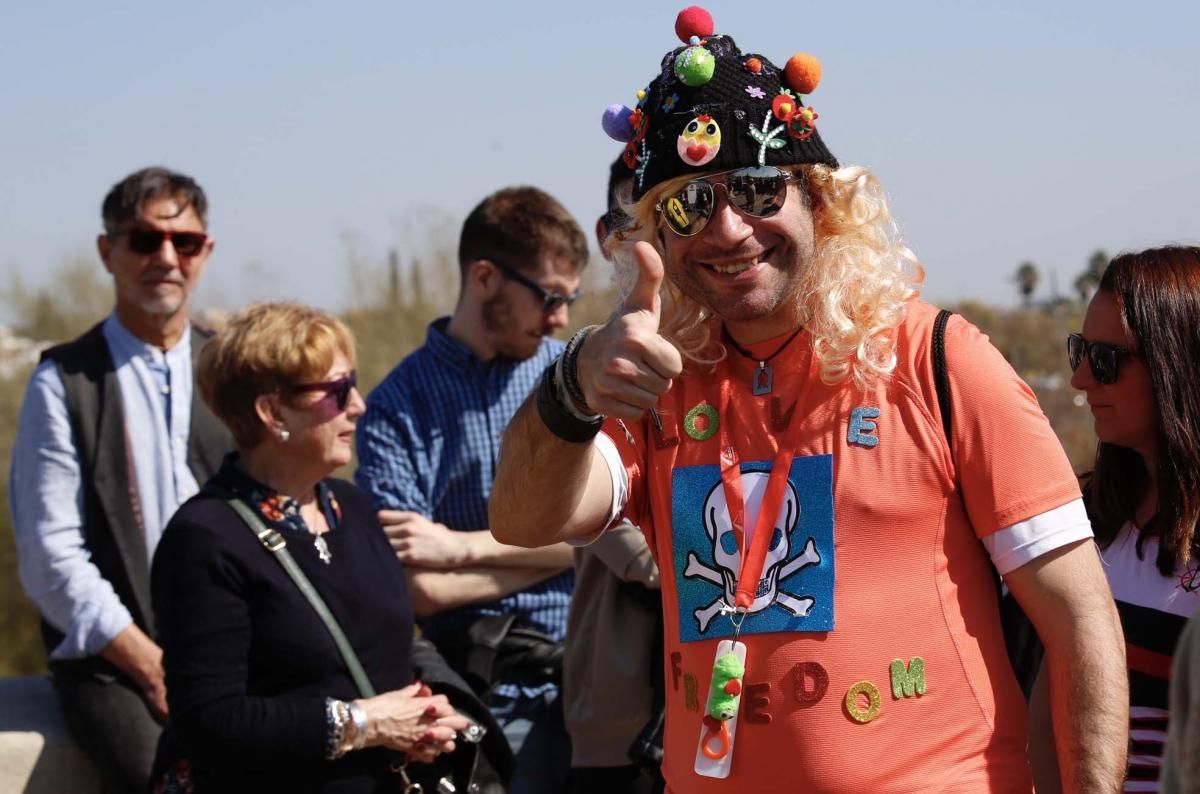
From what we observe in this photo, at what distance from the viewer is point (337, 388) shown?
3795 mm

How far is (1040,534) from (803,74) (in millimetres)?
964

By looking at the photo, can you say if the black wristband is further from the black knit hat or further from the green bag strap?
the green bag strap

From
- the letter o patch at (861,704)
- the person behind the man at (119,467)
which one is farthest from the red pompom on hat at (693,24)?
the person behind the man at (119,467)

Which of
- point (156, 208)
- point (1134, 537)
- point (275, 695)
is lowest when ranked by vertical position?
point (275, 695)

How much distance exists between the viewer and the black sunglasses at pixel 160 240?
15.9 feet

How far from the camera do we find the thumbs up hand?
2088 millimetres

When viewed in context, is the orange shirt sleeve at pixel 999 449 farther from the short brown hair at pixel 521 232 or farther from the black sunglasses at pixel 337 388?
the short brown hair at pixel 521 232

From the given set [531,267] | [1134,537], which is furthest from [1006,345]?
[1134,537]

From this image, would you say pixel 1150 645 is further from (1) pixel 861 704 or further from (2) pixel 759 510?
(2) pixel 759 510

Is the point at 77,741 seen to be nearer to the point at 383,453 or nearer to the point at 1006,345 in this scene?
the point at 383,453

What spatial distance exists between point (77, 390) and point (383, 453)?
1038mm

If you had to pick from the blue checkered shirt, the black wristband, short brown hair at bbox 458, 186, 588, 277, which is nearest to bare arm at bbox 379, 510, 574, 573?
the blue checkered shirt

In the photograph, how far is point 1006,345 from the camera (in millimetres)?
19734

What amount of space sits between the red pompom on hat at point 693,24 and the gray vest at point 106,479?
8.67 feet
